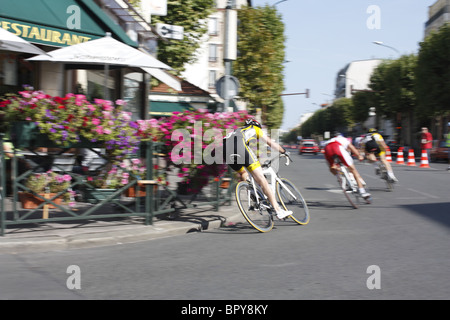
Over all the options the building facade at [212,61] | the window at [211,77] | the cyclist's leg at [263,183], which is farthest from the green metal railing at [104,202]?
the window at [211,77]

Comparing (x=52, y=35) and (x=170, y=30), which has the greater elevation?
(x=170, y=30)

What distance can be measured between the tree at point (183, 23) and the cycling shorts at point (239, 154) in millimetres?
14872

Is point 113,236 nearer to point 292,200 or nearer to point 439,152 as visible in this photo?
point 292,200

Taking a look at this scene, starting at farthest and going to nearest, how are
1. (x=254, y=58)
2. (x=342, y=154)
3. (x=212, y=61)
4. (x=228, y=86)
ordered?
(x=212, y=61), (x=254, y=58), (x=228, y=86), (x=342, y=154)

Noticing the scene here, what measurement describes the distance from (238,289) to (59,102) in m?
3.76

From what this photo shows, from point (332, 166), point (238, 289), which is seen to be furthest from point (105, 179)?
point (332, 166)

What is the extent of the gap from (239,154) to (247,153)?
0.11m

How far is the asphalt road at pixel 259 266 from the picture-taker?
4.45 metres

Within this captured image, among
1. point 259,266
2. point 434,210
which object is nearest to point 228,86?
point 434,210

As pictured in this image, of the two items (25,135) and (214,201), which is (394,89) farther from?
(25,135)

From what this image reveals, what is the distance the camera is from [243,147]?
7598mm

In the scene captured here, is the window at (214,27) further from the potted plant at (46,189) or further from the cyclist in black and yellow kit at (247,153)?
the potted plant at (46,189)

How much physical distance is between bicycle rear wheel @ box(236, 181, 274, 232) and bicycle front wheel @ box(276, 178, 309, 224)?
40cm

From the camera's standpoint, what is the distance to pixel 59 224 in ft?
24.9
